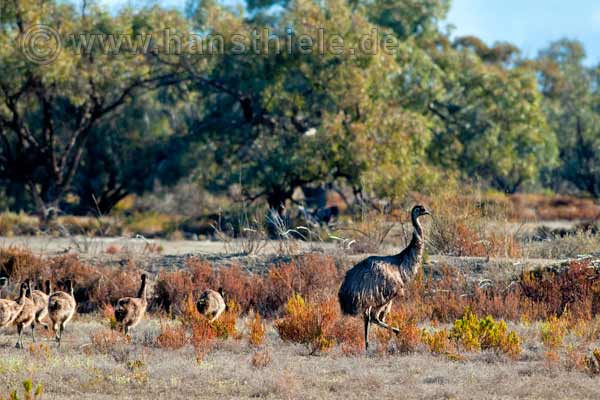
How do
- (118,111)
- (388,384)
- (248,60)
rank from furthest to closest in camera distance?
(118,111), (248,60), (388,384)

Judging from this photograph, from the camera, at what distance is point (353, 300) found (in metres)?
13.1

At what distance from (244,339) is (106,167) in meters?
28.2

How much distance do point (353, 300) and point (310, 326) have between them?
0.75 metres

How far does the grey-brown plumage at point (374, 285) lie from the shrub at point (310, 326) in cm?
39

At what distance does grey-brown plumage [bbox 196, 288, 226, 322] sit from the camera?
14.4 m

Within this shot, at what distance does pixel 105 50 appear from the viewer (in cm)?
3369

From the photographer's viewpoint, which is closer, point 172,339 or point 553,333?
point 553,333

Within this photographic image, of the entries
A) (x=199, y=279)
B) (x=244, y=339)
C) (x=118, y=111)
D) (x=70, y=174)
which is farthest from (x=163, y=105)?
(x=244, y=339)

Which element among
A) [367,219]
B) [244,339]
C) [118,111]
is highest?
[118,111]

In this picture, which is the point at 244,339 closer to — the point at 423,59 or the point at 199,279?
the point at 199,279

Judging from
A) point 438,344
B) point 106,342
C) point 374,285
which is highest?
point 374,285

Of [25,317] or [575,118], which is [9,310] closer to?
[25,317]

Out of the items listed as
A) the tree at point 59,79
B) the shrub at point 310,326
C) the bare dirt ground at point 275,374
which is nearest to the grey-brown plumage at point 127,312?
the bare dirt ground at point 275,374

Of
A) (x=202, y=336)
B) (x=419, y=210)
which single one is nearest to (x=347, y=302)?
(x=202, y=336)
